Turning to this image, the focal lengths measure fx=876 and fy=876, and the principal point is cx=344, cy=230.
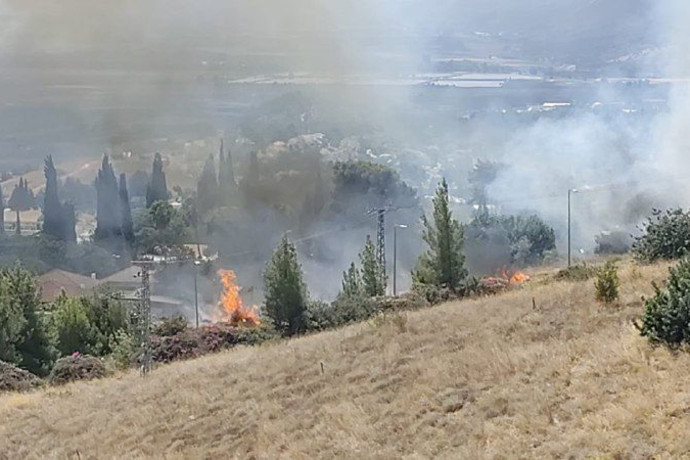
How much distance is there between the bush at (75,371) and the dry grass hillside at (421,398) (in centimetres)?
301

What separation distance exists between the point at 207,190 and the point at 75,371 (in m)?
35.0

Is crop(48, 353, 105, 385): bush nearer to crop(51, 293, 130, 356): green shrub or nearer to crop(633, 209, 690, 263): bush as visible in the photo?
crop(51, 293, 130, 356): green shrub

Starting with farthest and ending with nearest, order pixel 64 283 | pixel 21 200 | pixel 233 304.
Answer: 1. pixel 21 200
2. pixel 64 283
3. pixel 233 304

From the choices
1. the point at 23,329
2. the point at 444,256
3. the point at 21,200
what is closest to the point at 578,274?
the point at 444,256

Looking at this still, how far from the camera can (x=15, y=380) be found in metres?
16.9

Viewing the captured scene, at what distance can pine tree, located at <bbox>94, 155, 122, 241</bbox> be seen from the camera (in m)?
48.6

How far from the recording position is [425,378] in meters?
8.70

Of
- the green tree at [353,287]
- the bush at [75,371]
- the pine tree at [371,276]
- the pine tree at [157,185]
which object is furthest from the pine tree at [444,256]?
the pine tree at [157,185]

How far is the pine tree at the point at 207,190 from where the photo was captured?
50.8 metres

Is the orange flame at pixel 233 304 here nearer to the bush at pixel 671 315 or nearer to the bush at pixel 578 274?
the bush at pixel 578 274

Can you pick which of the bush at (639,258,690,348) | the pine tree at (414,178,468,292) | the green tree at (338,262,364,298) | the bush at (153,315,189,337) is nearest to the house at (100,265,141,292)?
the green tree at (338,262,364,298)

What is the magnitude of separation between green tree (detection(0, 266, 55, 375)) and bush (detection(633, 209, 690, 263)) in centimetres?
1335

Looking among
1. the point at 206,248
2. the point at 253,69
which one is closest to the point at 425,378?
the point at 206,248

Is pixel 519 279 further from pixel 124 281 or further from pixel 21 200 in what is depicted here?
pixel 21 200
